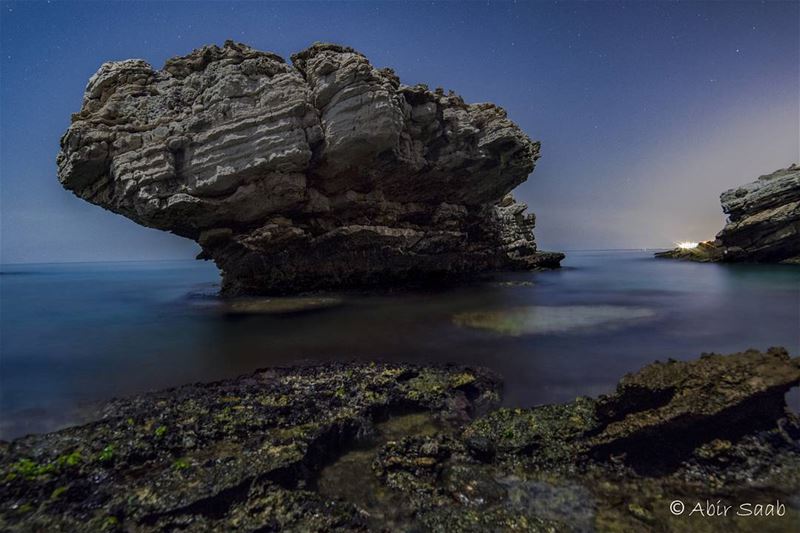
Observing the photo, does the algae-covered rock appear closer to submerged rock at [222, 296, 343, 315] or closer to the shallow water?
the shallow water

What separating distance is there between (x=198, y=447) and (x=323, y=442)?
2.38 m

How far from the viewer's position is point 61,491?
5.59m

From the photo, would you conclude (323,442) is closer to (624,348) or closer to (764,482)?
(764,482)

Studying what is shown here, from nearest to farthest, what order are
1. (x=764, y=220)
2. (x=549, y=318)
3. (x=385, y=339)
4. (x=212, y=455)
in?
(x=212, y=455) < (x=385, y=339) < (x=549, y=318) < (x=764, y=220)

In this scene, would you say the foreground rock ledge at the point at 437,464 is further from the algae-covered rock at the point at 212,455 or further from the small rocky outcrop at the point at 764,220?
the small rocky outcrop at the point at 764,220

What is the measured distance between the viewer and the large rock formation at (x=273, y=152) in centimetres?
2322

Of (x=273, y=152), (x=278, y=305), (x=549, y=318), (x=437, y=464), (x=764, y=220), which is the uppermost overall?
(x=273, y=152)

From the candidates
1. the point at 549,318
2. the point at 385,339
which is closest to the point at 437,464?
the point at 385,339

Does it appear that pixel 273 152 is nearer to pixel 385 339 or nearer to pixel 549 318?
pixel 385 339

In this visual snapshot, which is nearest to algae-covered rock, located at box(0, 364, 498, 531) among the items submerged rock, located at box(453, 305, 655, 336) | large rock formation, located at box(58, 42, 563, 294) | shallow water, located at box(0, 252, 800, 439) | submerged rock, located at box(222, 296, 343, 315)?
shallow water, located at box(0, 252, 800, 439)

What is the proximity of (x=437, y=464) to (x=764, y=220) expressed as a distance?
64285 mm

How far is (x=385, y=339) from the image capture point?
50.4ft

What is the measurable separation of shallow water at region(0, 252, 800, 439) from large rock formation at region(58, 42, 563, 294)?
5817 millimetres

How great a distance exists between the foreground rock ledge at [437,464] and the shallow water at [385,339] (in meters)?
2.34
